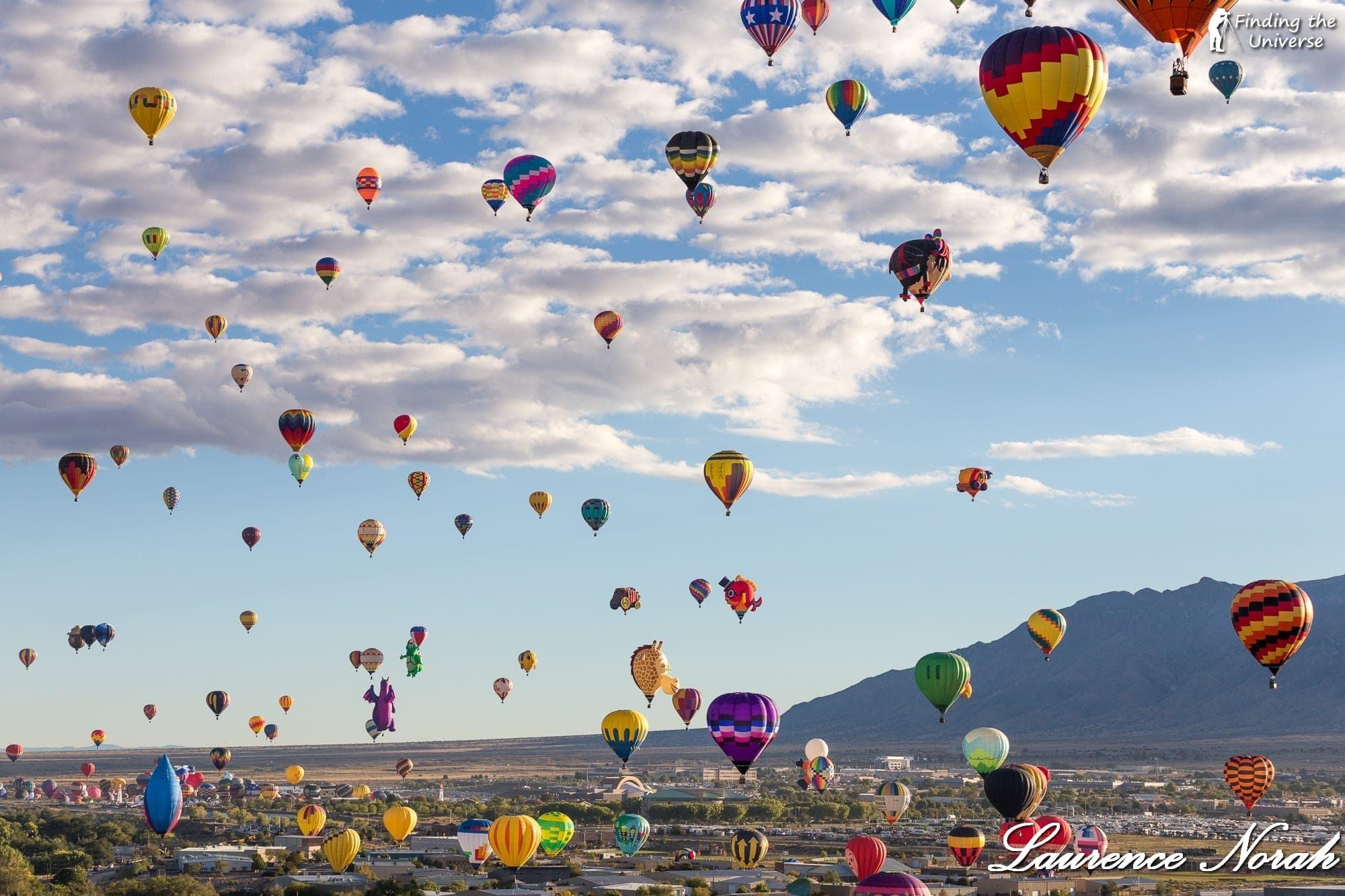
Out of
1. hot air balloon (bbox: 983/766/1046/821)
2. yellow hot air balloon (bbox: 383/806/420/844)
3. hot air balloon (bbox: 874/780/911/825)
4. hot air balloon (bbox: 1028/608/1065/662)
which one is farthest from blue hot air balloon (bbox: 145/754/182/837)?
hot air balloon (bbox: 1028/608/1065/662)

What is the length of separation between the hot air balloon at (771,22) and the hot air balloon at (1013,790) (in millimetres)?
35782

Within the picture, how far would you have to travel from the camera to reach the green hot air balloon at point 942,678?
9338 centimetres

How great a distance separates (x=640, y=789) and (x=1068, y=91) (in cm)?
11966

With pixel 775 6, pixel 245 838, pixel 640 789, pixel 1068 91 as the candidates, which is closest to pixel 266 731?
pixel 640 789

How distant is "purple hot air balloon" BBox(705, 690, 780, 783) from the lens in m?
79.3

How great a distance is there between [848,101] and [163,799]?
44278 mm

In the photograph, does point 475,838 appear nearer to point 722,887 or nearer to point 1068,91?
point 722,887

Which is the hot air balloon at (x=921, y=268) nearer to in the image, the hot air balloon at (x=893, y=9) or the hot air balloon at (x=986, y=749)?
the hot air balloon at (x=893, y=9)

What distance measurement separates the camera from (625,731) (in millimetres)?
96625

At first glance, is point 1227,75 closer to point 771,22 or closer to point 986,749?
point 771,22

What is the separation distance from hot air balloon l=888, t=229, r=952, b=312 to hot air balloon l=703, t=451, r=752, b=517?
1296 cm

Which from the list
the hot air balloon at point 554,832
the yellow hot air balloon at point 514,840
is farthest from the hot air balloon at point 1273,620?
the hot air balloon at point 554,832

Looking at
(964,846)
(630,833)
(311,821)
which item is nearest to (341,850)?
(630,833)

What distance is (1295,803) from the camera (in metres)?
166
